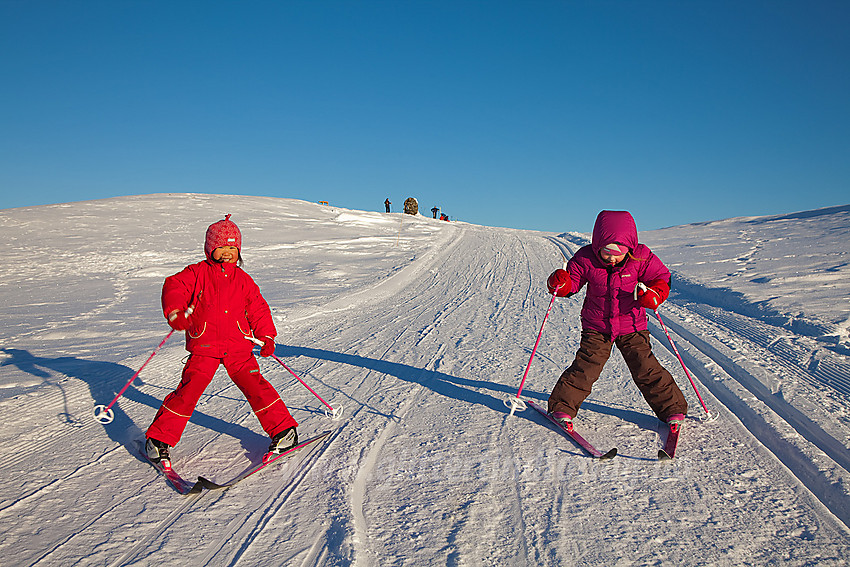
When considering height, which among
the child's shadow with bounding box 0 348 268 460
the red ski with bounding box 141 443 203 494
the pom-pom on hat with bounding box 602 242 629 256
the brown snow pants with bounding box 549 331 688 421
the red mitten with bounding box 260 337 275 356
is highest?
the pom-pom on hat with bounding box 602 242 629 256

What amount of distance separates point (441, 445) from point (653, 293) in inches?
76.0

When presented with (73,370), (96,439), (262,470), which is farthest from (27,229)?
(262,470)

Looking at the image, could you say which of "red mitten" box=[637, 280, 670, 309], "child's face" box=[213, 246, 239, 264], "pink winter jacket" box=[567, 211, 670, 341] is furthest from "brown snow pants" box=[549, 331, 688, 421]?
"child's face" box=[213, 246, 239, 264]

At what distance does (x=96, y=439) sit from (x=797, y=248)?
48.2 ft

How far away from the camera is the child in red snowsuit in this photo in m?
3.35

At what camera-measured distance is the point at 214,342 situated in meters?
3.48

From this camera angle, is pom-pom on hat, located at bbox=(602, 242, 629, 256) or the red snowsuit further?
pom-pom on hat, located at bbox=(602, 242, 629, 256)

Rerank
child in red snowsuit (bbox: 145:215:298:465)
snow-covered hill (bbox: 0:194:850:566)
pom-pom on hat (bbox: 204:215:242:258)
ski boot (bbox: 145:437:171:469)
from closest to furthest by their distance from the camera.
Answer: snow-covered hill (bbox: 0:194:850:566) → ski boot (bbox: 145:437:171:469) → child in red snowsuit (bbox: 145:215:298:465) → pom-pom on hat (bbox: 204:215:242:258)

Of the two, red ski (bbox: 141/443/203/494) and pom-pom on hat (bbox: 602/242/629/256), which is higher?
pom-pom on hat (bbox: 602/242/629/256)

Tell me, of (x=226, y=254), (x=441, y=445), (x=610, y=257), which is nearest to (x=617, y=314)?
(x=610, y=257)

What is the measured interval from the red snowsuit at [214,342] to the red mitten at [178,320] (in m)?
0.03

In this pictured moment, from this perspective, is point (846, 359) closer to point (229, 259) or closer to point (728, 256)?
point (229, 259)

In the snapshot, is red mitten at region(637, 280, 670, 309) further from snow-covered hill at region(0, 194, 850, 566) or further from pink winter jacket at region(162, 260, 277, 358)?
pink winter jacket at region(162, 260, 277, 358)

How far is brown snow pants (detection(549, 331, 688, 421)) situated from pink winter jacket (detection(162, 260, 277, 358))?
2291 mm
